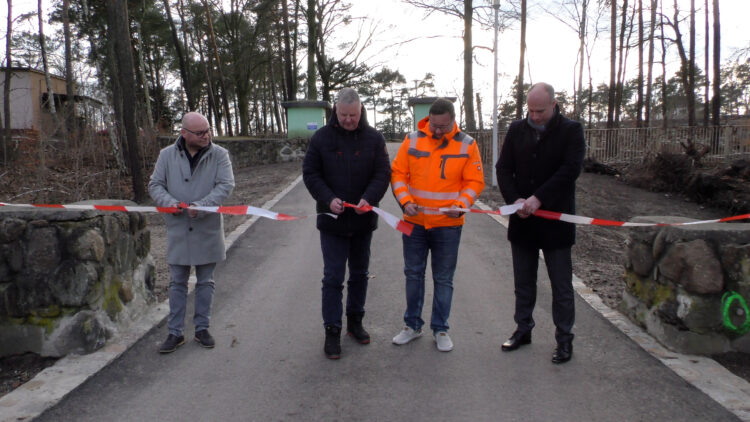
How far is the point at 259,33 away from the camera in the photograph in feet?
112

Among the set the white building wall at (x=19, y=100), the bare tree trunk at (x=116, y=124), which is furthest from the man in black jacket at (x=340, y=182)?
the white building wall at (x=19, y=100)

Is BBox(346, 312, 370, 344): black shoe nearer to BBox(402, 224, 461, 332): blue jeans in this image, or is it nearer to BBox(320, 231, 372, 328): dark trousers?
BBox(320, 231, 372, 328): dark trousers

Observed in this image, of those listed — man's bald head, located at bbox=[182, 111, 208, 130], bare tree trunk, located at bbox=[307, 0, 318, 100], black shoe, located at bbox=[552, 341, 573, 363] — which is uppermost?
bare tree trunk, located at bbox=[307, 0, 318, 100]

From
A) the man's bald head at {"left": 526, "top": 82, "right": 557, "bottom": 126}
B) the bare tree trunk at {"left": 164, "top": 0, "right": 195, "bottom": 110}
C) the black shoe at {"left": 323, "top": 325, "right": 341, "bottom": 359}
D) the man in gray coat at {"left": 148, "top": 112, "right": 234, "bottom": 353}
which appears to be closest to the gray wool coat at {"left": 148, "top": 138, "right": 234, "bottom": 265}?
the man in gray coat at {"left": 148, "top": 112, "right": 234, "bottom": 353}

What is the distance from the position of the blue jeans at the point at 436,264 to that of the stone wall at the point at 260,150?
19305mm

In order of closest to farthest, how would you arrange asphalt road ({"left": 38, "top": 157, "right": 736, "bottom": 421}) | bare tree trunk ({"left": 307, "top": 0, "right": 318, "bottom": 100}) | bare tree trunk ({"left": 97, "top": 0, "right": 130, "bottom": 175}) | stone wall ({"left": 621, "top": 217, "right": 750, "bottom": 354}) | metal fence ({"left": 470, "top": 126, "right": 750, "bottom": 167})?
asphalt road ({"left": 38, "top": 157, "right": 736, "bottom": 421}) → stone wall ({"left": 621, "top": 217, "right": 750, "bottom": 354}) → bare tree trunk ({"left": 97, "top": 0, "right": 130, "bottom": 175}) → metal fence ({"left": 470, "top": 126, "right": 750, "bottom": 167}) → bare tree trunk ({"left": 307, "top": 0, "right": 318, "bottom": 100})

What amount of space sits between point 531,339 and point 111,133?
13798mm

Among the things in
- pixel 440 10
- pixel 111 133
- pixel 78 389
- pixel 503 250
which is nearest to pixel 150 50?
pixel 440 10

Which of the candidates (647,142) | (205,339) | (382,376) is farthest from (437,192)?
(647,142)

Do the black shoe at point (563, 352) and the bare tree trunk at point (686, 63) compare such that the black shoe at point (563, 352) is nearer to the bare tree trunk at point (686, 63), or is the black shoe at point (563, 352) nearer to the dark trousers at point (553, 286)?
the dark trousers at point (553, 286)

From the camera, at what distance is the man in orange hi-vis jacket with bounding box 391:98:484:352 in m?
4.20

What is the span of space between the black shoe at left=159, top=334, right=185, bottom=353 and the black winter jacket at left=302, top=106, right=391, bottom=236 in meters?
1.41

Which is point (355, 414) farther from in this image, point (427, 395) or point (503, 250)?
point (503, 250)

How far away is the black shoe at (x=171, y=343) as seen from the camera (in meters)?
4.30
